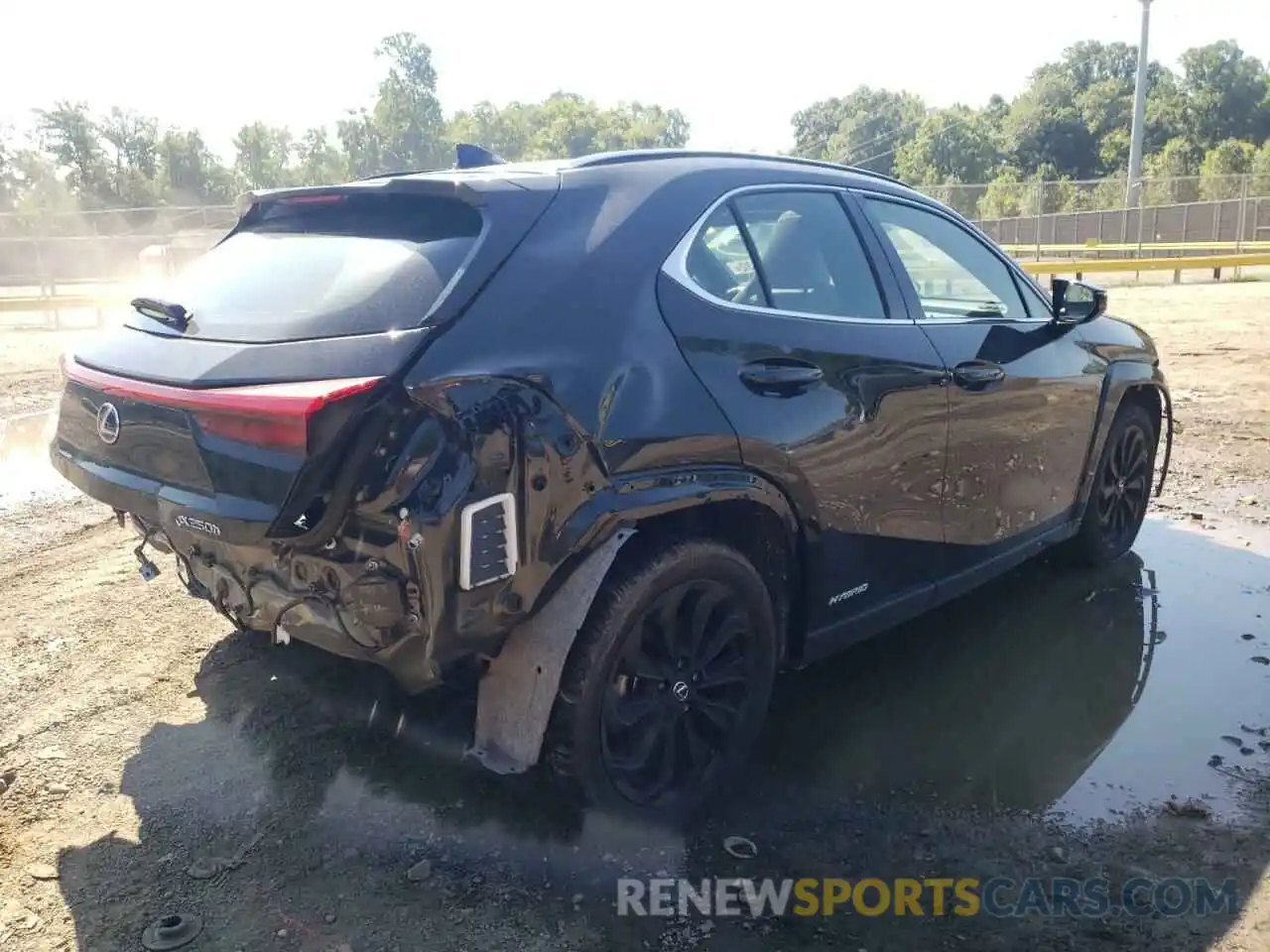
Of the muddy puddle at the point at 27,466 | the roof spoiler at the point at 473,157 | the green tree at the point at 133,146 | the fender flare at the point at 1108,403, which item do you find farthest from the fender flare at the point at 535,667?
the green tree at the point at 133,146

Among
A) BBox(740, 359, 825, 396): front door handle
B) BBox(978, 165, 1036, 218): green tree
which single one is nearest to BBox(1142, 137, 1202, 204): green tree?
BBox(978, 165, 1036, 218): green tree

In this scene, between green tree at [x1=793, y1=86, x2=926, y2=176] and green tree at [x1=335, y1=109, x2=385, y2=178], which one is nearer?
green tree at [x1=335, y1=109, x2=385, y2=178]

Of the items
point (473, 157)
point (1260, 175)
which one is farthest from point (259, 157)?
point (473, 157)

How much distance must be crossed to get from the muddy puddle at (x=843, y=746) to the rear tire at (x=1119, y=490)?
1.80 ft

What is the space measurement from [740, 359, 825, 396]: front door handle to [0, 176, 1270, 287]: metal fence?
2179cm

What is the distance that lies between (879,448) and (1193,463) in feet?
15.8

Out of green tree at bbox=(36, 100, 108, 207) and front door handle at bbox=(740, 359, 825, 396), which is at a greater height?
green tree at bbox=(36, 100, 108, 207)

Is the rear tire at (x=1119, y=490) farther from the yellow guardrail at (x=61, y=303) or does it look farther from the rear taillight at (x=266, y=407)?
the yellow guardrail at (x=61, y=303)

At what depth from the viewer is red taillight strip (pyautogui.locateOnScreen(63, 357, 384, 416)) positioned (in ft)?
7.37

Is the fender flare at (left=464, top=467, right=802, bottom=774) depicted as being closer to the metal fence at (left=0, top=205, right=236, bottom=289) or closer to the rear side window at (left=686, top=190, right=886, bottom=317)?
the rear side window at (left=686, top=190, right=886, bottom=317)

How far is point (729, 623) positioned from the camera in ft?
9.79

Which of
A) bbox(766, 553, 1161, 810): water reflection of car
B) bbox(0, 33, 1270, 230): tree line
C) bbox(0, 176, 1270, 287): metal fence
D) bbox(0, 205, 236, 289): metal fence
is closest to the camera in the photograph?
bbox(766, 553, 1161, 810): water reflection of car

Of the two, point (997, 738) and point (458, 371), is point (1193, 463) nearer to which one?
point (997, 738)

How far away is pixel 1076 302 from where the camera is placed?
4387 mm
